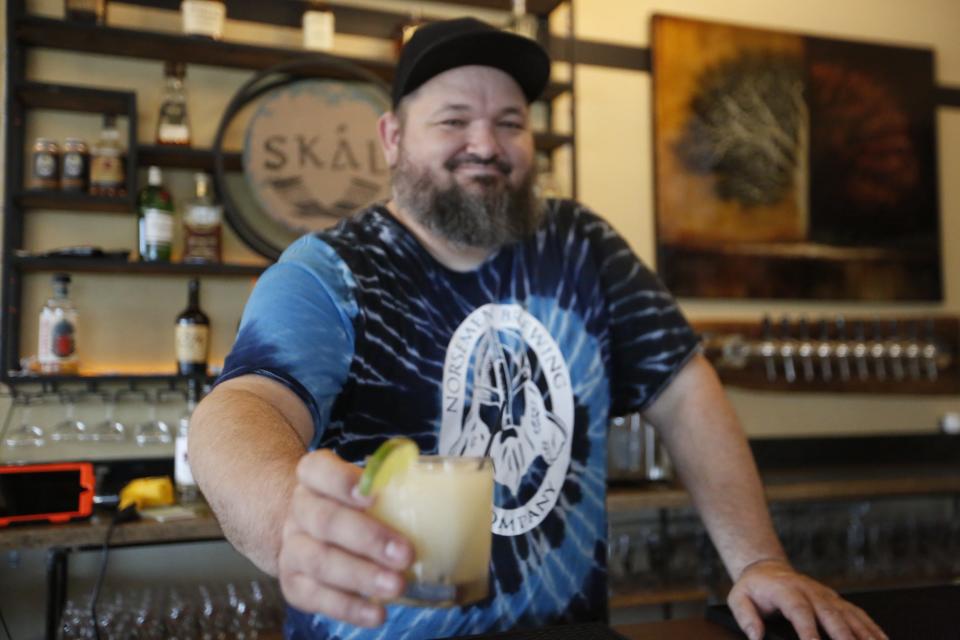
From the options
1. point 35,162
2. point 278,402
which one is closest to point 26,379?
point 35,162

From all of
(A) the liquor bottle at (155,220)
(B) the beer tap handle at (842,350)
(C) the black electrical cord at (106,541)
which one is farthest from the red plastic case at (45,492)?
(B) the beer tap handle at (842,350)

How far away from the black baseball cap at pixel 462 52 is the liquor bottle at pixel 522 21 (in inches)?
60.7

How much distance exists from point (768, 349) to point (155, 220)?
2330 mm

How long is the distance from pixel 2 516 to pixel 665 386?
1.72 m

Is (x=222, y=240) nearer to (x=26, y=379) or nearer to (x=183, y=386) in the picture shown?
(x=183, y=386)

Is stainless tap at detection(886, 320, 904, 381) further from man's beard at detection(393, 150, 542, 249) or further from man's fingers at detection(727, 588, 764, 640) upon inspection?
man's fingers at detection(727, 588, 764, 640)

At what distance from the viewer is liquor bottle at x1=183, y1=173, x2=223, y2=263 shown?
2598 millimetres

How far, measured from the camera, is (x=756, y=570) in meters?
1.16

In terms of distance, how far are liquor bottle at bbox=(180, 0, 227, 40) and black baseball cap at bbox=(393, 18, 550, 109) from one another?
142cm

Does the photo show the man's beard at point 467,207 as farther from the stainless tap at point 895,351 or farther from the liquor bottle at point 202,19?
the stainless tap at point 895,351

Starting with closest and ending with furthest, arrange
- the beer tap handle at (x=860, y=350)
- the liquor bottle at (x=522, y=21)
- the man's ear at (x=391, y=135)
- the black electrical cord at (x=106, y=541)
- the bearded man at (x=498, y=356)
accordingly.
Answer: the bearded man at (x=498, y=356), the man's ear at (x=391, y=135), the black electrical cord at (x=106, y=541), the liquor bottle at (x=522, y=21), the beer tap handle at (x=860, y=350)

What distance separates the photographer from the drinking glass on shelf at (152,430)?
2.56m

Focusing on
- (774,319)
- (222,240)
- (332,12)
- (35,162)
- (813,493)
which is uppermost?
(332,12)

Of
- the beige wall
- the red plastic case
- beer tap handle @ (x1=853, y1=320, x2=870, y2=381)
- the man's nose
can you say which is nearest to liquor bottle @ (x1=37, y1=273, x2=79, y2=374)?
the beige wall
